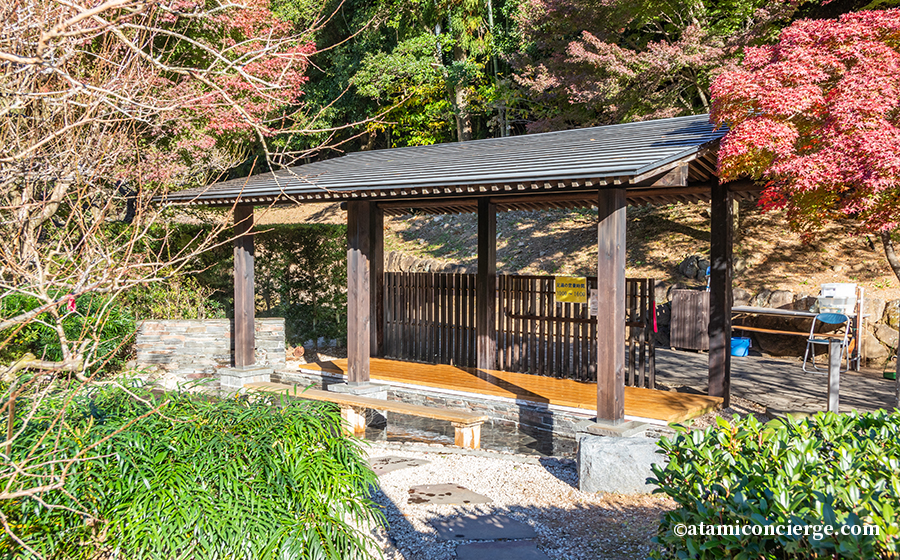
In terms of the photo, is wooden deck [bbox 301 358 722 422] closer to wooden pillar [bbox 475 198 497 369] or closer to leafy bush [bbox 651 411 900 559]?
wooden pillar [bbox 475 198 497 369]

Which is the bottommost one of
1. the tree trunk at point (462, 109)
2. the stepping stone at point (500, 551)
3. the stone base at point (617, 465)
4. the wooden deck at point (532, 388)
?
the stepping stone at point (500, 551)

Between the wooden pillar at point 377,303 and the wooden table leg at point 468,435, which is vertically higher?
the wooden pillar at point 377,303

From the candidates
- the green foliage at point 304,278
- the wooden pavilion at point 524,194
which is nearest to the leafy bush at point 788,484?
the wooden pavilion at point 524,194

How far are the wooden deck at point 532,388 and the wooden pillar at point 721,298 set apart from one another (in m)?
0.25

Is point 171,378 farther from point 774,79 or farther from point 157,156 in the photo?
point 774,79

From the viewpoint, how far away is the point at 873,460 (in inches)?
103

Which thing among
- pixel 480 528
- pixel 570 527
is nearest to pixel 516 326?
pixel 570 527

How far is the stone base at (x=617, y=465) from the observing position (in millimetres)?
5441

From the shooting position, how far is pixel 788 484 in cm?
242

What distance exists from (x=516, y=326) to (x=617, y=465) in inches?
182

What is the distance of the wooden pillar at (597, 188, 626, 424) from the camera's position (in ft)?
21.2

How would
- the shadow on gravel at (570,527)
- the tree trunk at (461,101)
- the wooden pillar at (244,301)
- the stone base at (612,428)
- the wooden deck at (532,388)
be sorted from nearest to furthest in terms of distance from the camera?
1. the shadow on gravel at (570,527)
2. the stone base at (612,428)
3. the wooden deck at (532,388)
4. the wooden pillar at (244,301)
5. the tree trunk at (461,101)

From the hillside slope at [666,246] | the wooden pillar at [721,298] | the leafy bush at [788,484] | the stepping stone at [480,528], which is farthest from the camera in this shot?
the hillside slope at [666,246]

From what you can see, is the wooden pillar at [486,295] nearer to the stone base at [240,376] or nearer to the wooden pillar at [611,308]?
the stone base at [240,376]
